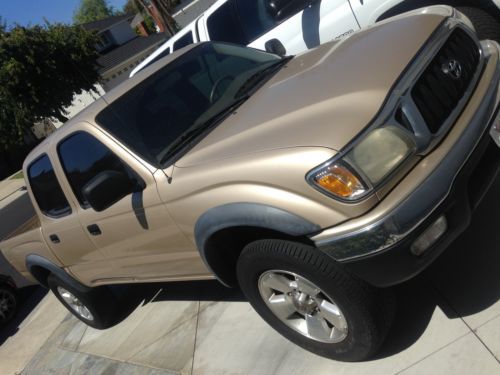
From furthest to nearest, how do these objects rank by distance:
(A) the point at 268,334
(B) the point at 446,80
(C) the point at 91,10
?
(C) the point at 91,10, (A) the point at 268,334, (B) the point at 446,80

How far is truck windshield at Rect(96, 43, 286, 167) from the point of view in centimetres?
336

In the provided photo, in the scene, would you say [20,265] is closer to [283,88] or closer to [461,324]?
[283,88]

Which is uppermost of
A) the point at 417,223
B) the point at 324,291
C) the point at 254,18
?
the point at 254,18

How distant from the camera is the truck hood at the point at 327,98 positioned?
2492mm

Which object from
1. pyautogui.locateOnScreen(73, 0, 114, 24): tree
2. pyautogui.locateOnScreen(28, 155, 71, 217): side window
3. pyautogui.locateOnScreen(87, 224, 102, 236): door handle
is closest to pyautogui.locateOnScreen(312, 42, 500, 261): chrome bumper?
pyautogui.locateOnScreen(87, 224, 102, 236): door handle

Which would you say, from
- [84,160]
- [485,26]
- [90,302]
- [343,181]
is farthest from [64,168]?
[485,26]

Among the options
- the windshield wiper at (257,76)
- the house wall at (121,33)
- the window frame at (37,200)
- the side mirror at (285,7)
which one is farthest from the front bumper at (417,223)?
the house wall at (121,33)

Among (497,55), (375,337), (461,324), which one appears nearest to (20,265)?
(375,337)

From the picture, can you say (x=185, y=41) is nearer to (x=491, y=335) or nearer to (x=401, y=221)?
(x=401, y=221)

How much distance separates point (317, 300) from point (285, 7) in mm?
3642

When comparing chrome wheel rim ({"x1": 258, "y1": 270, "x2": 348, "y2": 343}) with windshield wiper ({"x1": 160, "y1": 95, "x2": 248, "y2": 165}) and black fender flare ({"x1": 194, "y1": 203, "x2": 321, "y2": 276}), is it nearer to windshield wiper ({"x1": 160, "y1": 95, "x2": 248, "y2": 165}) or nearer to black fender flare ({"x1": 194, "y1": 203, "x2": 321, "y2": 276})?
black fender flare ({"x1": 194, "y1": 203, "x2": 321, "y2": 276})

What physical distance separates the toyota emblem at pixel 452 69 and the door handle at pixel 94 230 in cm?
267

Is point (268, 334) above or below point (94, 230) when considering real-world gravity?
below

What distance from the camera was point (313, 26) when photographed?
5.74 meters
